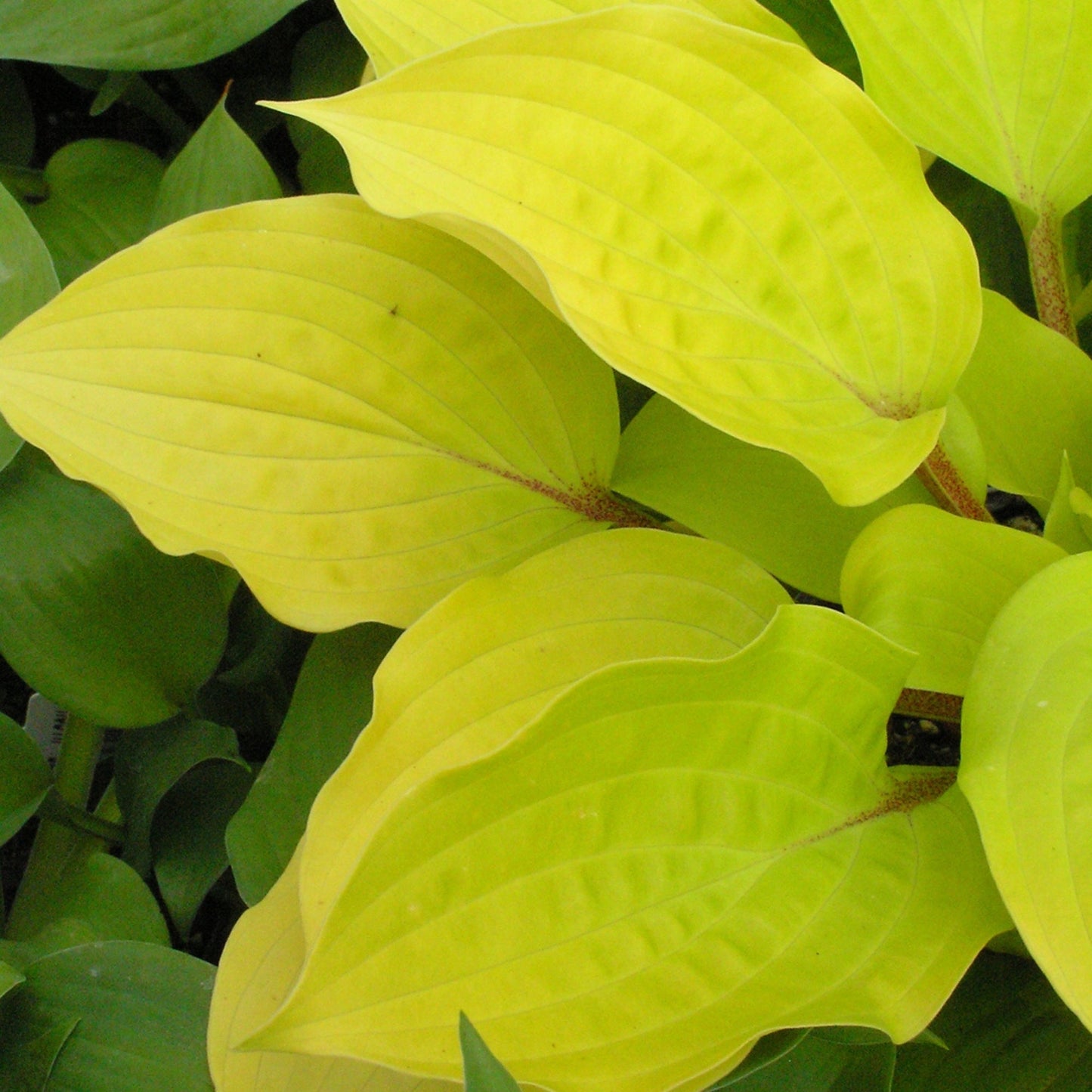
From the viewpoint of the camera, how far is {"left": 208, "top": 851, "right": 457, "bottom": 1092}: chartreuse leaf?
19.0 inches

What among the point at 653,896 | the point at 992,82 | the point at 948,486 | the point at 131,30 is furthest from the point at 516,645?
the point at 131,30

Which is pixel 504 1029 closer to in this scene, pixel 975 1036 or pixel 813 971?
pixel 813 971

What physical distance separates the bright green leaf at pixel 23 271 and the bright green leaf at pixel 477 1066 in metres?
0.54

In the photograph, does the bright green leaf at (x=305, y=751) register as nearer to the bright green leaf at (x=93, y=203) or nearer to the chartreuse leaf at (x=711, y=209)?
the chartreuse leaf at (x=711, y=209)

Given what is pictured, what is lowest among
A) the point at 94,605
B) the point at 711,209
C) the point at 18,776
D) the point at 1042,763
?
the point at 18,776

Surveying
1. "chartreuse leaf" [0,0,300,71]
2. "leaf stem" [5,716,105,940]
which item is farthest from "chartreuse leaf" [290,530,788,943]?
"chartreuse leaf" [0,0,300,71]

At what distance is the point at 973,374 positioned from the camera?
58 centimetres

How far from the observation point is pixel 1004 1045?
542 millimetres

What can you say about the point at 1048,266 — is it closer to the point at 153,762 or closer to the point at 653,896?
the point at 653,896

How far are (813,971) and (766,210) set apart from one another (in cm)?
32

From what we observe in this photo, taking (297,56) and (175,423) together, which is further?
(297,56)

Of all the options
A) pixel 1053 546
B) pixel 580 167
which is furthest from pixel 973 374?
pixel 580 167

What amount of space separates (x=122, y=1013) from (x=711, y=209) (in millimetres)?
497

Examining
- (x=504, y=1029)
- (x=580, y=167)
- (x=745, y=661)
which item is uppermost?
(x=580, y=167)
